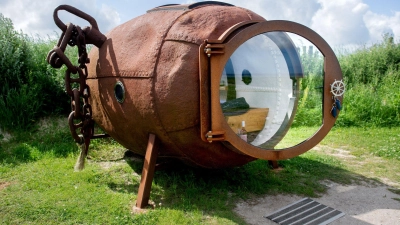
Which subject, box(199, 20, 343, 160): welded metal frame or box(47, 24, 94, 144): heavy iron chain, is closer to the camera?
box(199, 20, 343, 160): welded metal frame

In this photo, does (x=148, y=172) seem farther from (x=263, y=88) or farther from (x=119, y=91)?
(x=263, y=88)

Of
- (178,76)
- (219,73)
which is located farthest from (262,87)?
(178,76)

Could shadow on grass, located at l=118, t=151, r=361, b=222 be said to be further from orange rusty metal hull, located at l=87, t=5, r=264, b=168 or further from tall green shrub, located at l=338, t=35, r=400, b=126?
tall green shrub, located at l=338, t=35, r=400, b=126

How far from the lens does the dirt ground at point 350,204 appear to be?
3291 mm

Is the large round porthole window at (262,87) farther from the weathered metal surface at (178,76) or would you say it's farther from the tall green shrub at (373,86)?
the tall green shrub at (373,86)

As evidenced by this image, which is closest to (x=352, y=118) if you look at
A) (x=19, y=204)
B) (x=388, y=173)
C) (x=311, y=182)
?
(x=388, y=173)

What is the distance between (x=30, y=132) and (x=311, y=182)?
4649mm

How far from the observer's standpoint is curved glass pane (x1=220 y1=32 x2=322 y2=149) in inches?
131

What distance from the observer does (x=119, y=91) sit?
352cm

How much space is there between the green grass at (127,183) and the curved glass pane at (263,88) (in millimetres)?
250

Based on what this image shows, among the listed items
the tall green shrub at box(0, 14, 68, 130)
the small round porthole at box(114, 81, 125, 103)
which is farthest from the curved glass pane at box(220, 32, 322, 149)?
the tall green shrub at box(0, 14, 68, 130)

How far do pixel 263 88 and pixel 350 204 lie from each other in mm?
1450

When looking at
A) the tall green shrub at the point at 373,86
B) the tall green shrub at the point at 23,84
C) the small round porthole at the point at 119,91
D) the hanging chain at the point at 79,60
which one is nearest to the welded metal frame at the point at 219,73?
the small round porthole at the point at 119,91

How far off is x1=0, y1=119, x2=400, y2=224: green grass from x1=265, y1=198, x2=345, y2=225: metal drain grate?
0.32 metres
